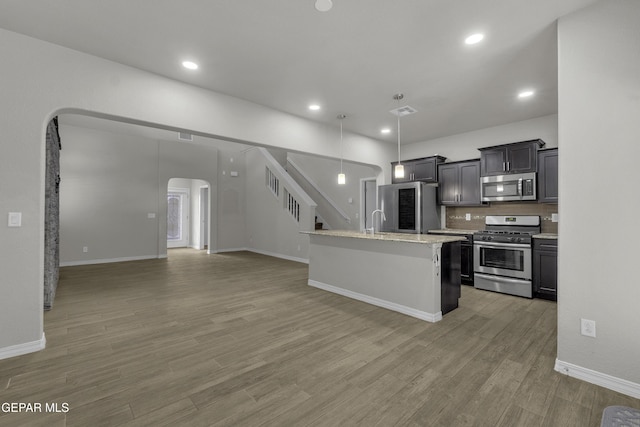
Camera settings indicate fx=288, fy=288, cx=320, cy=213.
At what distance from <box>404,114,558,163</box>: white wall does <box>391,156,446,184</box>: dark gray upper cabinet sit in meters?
0.35

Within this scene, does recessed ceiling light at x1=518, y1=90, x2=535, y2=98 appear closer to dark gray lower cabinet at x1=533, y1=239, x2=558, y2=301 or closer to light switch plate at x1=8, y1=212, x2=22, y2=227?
dark gray lower cabinet at x1=533, y1=239, x2=558, y2=301

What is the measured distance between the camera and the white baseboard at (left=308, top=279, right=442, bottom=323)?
Result: 3.37 meters

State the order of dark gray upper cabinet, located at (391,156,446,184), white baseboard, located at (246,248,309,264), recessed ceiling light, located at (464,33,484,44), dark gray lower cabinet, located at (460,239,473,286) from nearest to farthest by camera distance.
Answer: recessed ceiling light, located at (464,33,484,44), dark gray lower cabinet, located at (460,239,473,286), dark gray upper cabinet, located at (391,156,446,184), white baseboard, located at (246,248,309,264)

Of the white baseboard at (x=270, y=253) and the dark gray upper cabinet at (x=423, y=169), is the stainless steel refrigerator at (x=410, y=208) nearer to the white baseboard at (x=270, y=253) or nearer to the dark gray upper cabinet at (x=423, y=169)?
the dark gray upper cabinet at (x=423, y=169)

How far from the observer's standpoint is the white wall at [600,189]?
2.01 metres

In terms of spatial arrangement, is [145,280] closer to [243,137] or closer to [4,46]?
[243,137]

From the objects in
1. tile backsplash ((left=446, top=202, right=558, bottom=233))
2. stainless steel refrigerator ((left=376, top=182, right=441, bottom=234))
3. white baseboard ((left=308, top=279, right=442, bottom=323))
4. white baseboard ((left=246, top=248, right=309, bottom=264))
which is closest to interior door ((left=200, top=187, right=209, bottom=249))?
white baseboard ((left=246, top=248, right=309, bottom=264))

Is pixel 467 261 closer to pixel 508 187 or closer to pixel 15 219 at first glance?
pixel 508 187

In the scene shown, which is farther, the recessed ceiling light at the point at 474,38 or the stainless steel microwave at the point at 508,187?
the stainless steel microwave at the point at 508,187

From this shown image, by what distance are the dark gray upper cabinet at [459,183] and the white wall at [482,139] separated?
396 mm

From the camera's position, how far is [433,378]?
2186mm

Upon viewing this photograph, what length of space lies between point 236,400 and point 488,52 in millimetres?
→ 3752

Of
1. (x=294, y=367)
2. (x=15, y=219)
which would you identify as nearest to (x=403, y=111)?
(x=294, y=367)

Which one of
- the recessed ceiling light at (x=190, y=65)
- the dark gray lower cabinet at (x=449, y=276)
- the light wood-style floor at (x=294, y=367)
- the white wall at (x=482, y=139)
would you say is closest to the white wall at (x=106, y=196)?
the light wood-style floor at (x=294, y=367)
